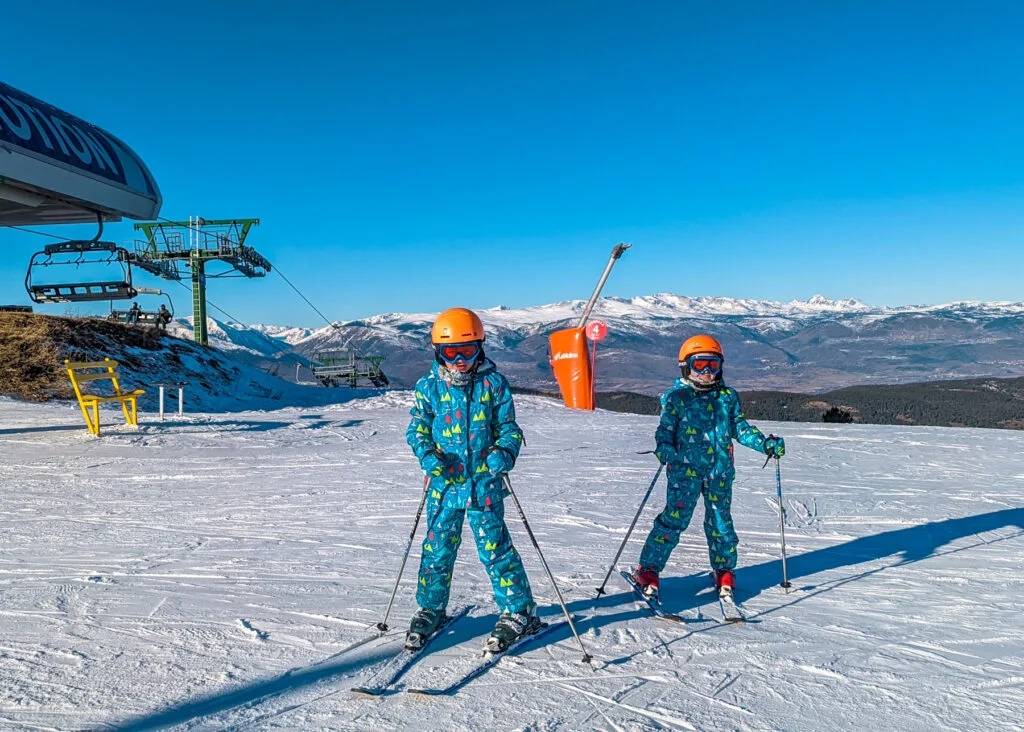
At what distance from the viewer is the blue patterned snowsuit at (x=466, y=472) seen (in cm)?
353

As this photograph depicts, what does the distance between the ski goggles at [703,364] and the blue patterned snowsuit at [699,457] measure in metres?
0.12

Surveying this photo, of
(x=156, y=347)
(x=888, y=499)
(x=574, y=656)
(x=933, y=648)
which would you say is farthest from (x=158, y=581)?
(x=156, y=347)

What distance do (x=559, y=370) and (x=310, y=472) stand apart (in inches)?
402

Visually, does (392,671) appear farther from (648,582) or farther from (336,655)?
(648,582)

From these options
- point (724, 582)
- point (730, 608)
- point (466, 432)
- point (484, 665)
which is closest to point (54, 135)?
point (466, 432)

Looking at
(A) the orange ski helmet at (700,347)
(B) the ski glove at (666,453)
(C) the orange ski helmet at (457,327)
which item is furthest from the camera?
(A) the orange ski helmet at (700,347)

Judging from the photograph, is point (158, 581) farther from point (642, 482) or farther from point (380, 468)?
point (642, 482)

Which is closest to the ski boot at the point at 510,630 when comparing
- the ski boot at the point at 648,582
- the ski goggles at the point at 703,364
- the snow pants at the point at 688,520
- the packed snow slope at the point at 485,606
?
the packed snow slope at the point at 485,606

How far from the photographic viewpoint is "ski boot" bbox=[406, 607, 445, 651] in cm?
353

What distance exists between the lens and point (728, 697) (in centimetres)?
308

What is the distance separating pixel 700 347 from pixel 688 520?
115 cm

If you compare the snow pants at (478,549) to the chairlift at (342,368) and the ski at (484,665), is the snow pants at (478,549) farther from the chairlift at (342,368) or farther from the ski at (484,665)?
the chairlift at (342,368)

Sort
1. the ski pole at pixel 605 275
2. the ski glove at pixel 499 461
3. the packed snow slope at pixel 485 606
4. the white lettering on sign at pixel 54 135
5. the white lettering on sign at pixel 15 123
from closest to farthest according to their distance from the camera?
the packed snow slope at pixel 485 606, the ski glove at pixel 499 461, the white lettering on sign at pixel 15 123, the white lettering on sign at pixel 54 135, the ski pole at pixel 605 275

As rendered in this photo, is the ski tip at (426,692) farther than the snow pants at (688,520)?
No
